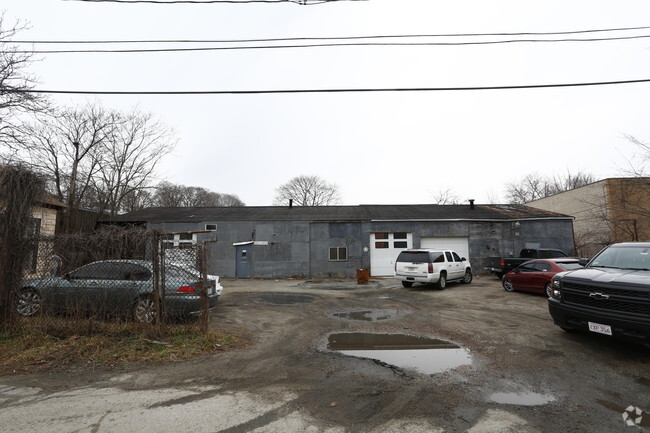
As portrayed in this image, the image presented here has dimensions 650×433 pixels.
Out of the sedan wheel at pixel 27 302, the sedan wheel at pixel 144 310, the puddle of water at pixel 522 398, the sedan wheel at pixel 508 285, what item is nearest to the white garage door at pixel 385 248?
the sedan wheel at pixel 508 285

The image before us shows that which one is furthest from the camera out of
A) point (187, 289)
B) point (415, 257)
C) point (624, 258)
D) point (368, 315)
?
point (415, 257)

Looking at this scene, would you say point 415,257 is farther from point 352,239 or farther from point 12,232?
point 12,232

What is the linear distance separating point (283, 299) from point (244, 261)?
9.31 metres

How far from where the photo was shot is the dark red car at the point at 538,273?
11.3 metres

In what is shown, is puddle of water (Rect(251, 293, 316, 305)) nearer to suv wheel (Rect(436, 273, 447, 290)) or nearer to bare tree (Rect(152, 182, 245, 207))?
suv wheel (Rect(436, 273, 447, 290))

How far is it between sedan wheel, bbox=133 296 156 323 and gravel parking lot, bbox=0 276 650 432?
1.32m

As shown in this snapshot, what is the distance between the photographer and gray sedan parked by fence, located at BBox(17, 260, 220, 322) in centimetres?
569

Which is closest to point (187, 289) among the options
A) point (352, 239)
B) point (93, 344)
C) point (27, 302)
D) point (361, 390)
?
point (93, 344)

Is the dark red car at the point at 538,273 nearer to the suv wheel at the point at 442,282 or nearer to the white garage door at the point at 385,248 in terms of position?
the suv wheel at the point at 442,282

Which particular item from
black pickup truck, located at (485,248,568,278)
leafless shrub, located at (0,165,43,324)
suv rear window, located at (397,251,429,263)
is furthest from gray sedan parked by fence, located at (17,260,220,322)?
black pickup truck, located at (485,248,568,278)

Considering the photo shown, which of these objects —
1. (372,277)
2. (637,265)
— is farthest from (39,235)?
(372,277)

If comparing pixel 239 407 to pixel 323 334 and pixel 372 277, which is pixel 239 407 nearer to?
pixel 323 334

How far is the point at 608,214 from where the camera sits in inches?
944

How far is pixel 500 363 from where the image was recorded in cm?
495
